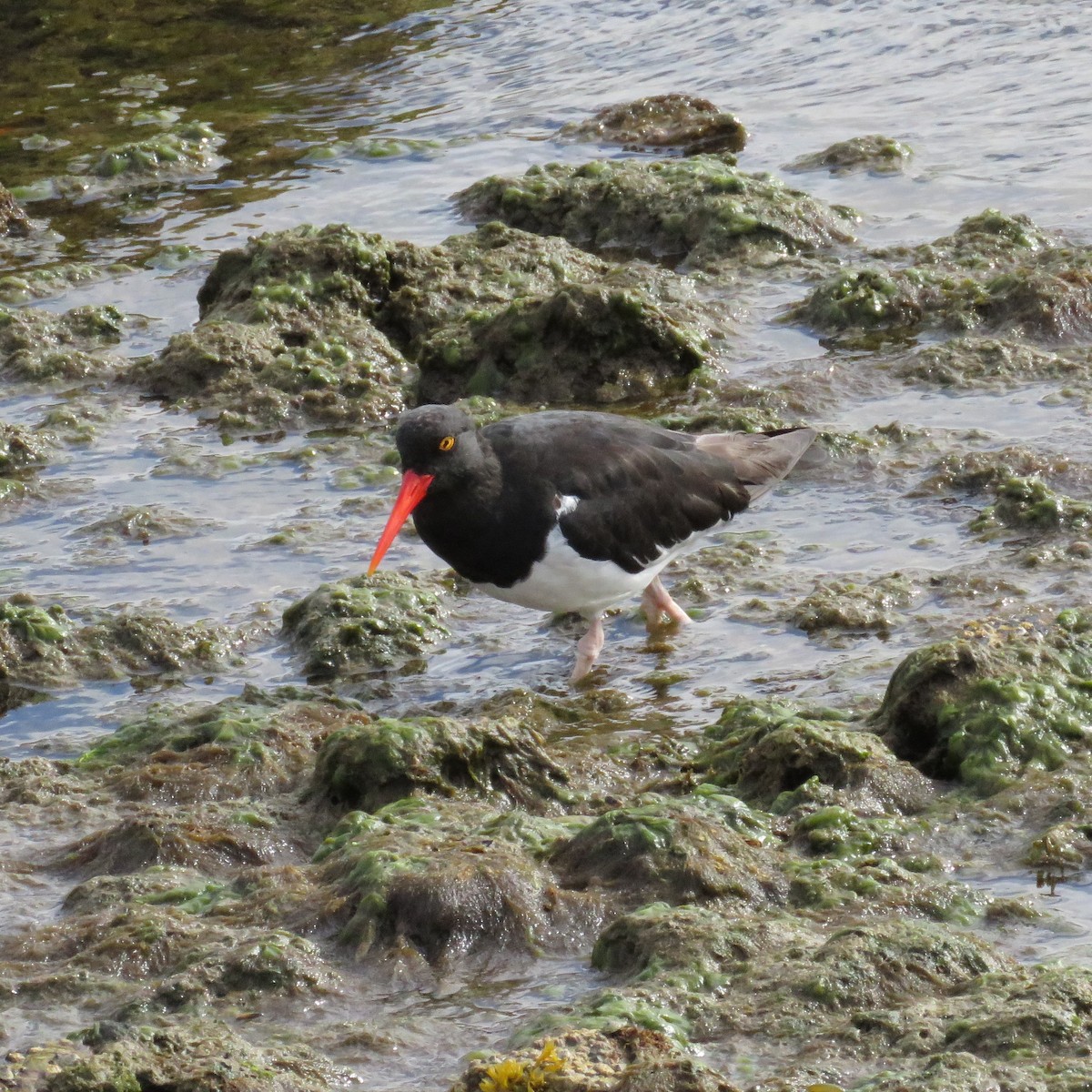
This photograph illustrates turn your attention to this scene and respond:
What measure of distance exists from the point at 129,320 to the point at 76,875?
16.3 feet

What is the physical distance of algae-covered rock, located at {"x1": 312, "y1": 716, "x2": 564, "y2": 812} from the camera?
4.75 metres

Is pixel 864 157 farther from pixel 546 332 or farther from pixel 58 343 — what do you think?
pixel 58 343

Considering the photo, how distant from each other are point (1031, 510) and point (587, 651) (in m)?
1.76

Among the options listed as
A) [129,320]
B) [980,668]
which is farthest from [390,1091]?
[129,320]

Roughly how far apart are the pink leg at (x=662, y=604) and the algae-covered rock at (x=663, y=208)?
3.29 meters

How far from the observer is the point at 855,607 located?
19.4ft

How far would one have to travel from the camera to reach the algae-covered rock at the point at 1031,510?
20.7 feet

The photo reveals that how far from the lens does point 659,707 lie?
5.71 meters

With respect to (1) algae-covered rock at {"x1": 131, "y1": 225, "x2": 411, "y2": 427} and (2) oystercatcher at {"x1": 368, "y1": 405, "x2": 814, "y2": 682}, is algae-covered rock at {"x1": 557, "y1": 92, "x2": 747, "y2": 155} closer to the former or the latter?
(1) algae-covered rock at {"x1": 131, "y1": 225, "x2": 411, "y2": 427}

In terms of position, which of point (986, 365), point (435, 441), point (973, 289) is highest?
point (435, 441)

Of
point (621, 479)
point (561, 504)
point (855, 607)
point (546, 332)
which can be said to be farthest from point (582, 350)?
point (855, 607)

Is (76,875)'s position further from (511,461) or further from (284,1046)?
(511,461)

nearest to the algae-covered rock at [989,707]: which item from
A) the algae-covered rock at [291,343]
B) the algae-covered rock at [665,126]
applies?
the algae-covered rock at [291,343]

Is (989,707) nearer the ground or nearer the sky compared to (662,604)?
nearer the sky
